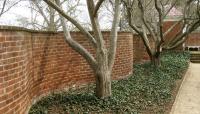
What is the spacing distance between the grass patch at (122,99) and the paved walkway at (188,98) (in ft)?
0.91

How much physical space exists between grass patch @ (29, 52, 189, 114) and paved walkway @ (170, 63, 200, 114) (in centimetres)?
28

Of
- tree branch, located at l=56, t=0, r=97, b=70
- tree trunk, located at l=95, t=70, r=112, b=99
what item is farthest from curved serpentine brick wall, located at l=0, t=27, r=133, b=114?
tree trunk, located at l=95, t=70, r=112, b=99

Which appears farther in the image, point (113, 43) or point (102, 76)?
point (113, 43)

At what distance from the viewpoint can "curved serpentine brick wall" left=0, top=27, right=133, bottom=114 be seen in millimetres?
5152

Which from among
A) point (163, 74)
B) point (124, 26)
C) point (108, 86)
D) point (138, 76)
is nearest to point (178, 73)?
point (163, 74)

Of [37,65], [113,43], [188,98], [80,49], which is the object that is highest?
[113,43]

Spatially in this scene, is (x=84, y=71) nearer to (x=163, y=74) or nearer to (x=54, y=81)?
(x=54, y=81)

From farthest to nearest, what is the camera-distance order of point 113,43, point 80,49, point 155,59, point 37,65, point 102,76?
point 155,59
point 113,43
point 80,49
point 102,76
point 37,65

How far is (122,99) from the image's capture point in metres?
8.62

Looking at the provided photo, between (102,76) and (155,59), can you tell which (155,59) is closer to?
(155,59)

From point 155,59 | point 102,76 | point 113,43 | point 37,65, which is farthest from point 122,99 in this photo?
point 155,59

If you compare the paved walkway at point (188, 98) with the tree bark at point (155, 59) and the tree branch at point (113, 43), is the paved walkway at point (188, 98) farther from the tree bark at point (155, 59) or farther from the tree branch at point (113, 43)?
the tree branch at point (113, 43)

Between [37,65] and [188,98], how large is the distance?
4.62 meters

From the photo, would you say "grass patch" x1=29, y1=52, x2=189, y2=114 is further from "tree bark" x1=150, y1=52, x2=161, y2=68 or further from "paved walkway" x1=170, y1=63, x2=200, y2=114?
"tree bark" x1=150, y1=52, x2=161, y2=68
